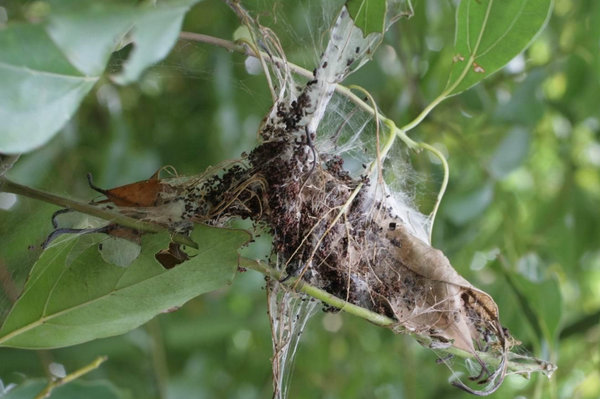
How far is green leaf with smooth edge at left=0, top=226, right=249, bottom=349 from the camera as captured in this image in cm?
66

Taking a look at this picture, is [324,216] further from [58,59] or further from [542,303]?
[542,303]

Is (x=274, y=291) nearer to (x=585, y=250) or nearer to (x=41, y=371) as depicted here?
(x=41, y=371)

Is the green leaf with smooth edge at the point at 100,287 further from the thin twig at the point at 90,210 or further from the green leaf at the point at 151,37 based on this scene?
the green leaf at the point at 151,37

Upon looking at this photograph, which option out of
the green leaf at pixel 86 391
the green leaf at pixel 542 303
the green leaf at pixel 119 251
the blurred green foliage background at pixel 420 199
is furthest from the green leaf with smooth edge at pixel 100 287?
the green leaf at pixel 542 303

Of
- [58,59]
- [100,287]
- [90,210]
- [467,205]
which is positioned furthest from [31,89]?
[467,205]

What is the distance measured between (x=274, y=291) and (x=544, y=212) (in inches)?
48.1

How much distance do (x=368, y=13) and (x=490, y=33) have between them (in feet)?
0.65

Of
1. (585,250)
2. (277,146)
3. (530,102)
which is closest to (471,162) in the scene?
(530,102)

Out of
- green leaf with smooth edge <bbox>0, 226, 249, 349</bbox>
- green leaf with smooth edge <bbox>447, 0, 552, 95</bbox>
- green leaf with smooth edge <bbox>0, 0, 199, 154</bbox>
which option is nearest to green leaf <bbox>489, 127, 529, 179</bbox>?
green leaf with smooth edge <bbox>447, 0, 552, 95</bbox>

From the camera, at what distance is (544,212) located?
174 centimetres

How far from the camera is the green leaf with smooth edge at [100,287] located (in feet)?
2.16

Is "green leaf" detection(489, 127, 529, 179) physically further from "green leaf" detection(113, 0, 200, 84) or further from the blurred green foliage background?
"green leaf" detection(113, 0, 200, 84)

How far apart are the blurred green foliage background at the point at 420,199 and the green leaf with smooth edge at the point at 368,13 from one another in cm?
29

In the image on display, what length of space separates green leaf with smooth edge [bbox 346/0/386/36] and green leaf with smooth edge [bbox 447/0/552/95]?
142 mm
